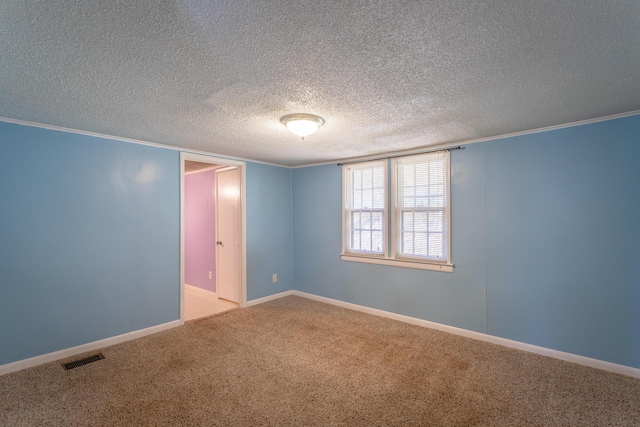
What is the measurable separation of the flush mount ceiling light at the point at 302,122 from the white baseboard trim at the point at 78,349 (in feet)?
9.57

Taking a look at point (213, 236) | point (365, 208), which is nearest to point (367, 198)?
point (365, 208)

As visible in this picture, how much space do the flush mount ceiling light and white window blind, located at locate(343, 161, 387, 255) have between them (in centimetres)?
182

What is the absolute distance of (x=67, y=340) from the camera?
3.01 metres

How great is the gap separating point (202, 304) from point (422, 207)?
376 cm

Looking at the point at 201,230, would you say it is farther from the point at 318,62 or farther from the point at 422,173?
the point at 318,62

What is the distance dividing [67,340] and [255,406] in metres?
2.20

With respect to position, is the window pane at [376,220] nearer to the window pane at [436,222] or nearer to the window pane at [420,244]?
the window pane at [420,244]

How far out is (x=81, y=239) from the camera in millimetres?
3127

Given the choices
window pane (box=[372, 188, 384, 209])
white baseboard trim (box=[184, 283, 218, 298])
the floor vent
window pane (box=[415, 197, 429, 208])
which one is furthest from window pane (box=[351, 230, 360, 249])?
the floor vent

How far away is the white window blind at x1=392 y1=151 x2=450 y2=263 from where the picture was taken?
373 cm

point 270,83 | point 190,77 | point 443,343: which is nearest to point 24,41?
point 190,77

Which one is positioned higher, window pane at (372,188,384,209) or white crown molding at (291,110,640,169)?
white crown molding at (291,110,640,169)

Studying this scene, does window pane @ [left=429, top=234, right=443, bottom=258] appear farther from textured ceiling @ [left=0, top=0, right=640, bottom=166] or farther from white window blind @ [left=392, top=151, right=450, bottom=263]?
textured ceiling @ [left=0, top=0, right=640, bottom=166]

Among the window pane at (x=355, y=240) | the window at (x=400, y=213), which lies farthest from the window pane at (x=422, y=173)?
the window pane at (x=355, y=240)
